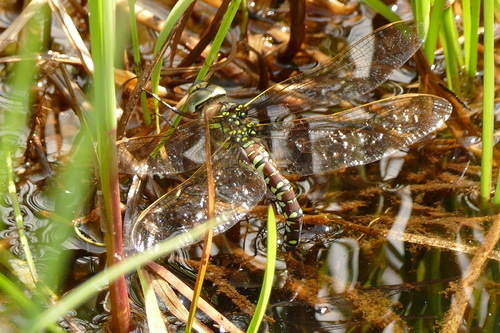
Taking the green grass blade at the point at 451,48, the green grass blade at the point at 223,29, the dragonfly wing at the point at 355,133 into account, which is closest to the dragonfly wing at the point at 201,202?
the dragonfly wing at the point at 355,133

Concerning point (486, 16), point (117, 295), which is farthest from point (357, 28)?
point (117, 295)

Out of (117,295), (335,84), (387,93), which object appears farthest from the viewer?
(387,93)

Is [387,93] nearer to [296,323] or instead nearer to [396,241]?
[396,241]

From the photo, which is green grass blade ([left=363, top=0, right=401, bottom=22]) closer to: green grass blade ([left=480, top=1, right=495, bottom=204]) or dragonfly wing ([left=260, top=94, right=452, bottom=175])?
dragonfly wing ([left=260, top=94, right=452, bottom=175])

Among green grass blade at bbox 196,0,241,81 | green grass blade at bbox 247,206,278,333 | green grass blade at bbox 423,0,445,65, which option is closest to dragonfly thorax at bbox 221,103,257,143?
green grass blade at bbox 196,0,241,81

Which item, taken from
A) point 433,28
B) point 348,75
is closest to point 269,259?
point 348,75

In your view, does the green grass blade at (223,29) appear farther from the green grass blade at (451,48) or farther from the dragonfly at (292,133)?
the green grass blade at (451,48)

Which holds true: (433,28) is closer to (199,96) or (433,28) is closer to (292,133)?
(292,133)

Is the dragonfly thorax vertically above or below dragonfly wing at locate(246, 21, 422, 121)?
below
